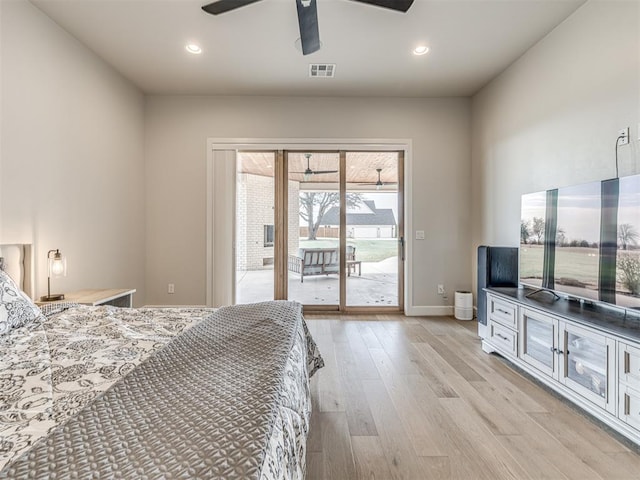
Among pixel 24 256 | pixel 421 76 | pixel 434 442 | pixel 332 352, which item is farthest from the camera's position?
pixel 421 76

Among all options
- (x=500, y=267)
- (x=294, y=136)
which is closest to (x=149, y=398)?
(x=500, y=267)

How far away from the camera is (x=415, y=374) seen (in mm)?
2422

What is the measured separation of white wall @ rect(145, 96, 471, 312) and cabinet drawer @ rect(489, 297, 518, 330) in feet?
4.20

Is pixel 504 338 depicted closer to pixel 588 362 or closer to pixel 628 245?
pixel 588 362

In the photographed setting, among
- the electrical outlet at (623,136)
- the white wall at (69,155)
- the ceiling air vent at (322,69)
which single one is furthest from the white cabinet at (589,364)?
the white wall at (69,155)

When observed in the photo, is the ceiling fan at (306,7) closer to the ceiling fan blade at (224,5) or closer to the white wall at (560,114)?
the ceiling fan blade at (224,5)

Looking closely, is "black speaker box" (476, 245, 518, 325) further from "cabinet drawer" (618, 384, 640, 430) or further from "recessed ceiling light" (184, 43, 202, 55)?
"recessed ceiling light" (184, 43, 202, 55)

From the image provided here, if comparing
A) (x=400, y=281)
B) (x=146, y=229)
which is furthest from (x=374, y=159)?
(x=146, y=229)

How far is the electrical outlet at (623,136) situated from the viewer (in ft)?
6.81

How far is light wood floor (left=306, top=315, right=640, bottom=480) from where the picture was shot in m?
1.46

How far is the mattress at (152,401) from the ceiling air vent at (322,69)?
9.46 ft

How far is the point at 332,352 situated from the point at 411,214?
2206 millimetres

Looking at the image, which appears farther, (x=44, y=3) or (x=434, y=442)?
(x=44, y=3)

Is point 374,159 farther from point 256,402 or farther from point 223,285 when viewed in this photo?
point 256,402
